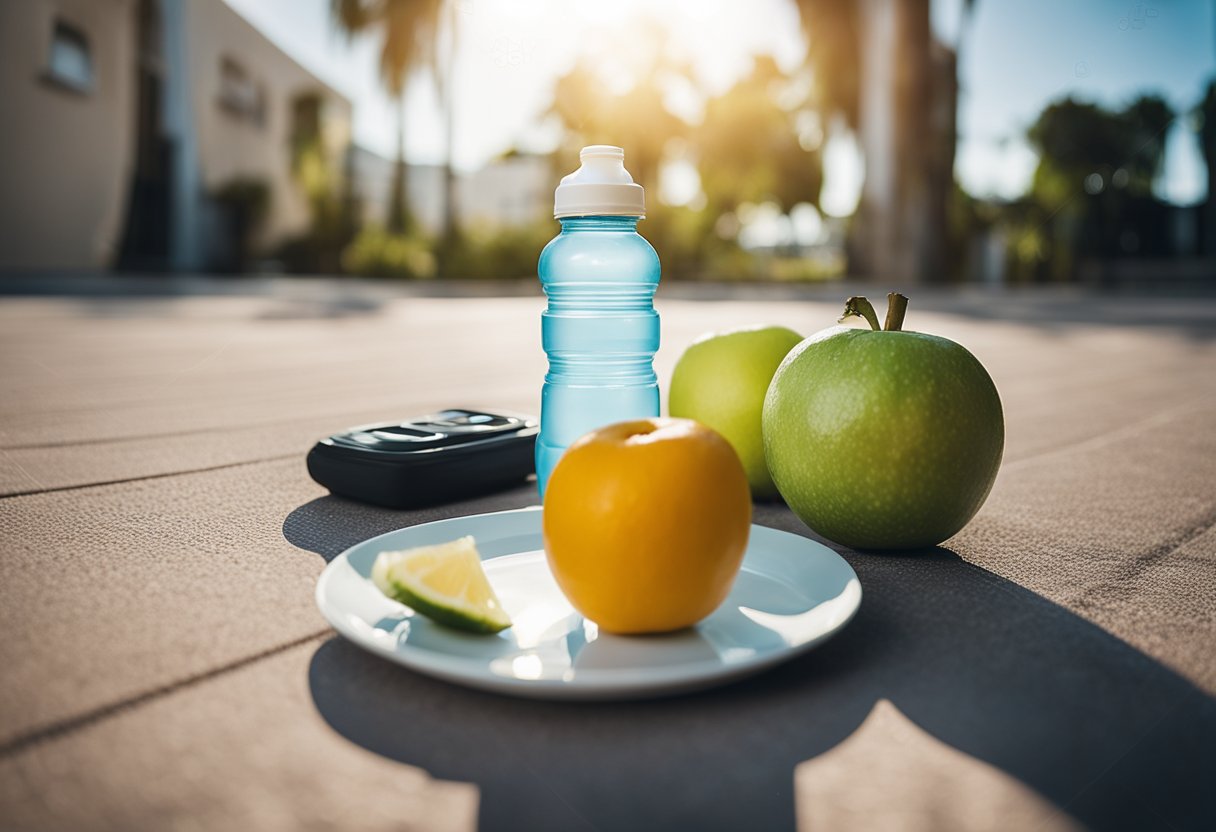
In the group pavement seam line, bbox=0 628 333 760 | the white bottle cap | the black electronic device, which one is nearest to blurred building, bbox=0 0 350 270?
the black electronic device

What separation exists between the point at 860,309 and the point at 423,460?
75 cm

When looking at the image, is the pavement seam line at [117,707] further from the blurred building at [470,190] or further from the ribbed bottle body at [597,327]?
the blurred building at [470,190]

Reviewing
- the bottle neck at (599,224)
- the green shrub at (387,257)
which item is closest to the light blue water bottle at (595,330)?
the bottle neck at (599,224)

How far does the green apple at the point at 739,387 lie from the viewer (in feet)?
5.52

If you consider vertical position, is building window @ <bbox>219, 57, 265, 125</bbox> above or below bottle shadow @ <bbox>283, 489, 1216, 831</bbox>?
above

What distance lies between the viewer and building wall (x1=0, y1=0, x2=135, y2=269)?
15.3 metres

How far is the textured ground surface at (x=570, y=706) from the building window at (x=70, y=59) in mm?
17546

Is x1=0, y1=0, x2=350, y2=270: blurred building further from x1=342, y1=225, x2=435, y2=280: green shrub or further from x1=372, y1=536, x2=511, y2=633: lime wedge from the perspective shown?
x1=372, y1=536, x2=511, y2=633: lime wedge

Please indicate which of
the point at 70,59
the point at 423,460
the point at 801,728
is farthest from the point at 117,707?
the point at 70,59

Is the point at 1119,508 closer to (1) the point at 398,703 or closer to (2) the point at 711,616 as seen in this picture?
(2) the point at 711,616

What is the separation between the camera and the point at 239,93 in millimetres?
20938

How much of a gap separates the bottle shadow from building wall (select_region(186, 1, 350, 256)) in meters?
21.0

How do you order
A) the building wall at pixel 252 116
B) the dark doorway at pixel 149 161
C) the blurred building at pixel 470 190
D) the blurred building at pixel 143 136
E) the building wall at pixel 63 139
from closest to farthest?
the building wall at pixel 63 139 → the blurred building at pixel 143 136 → the dark doorway at pixel 149 161 → the building wall at pixel 252 116 → the blurred building at pixel 470 190

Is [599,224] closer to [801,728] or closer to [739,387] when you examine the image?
[739,387]
